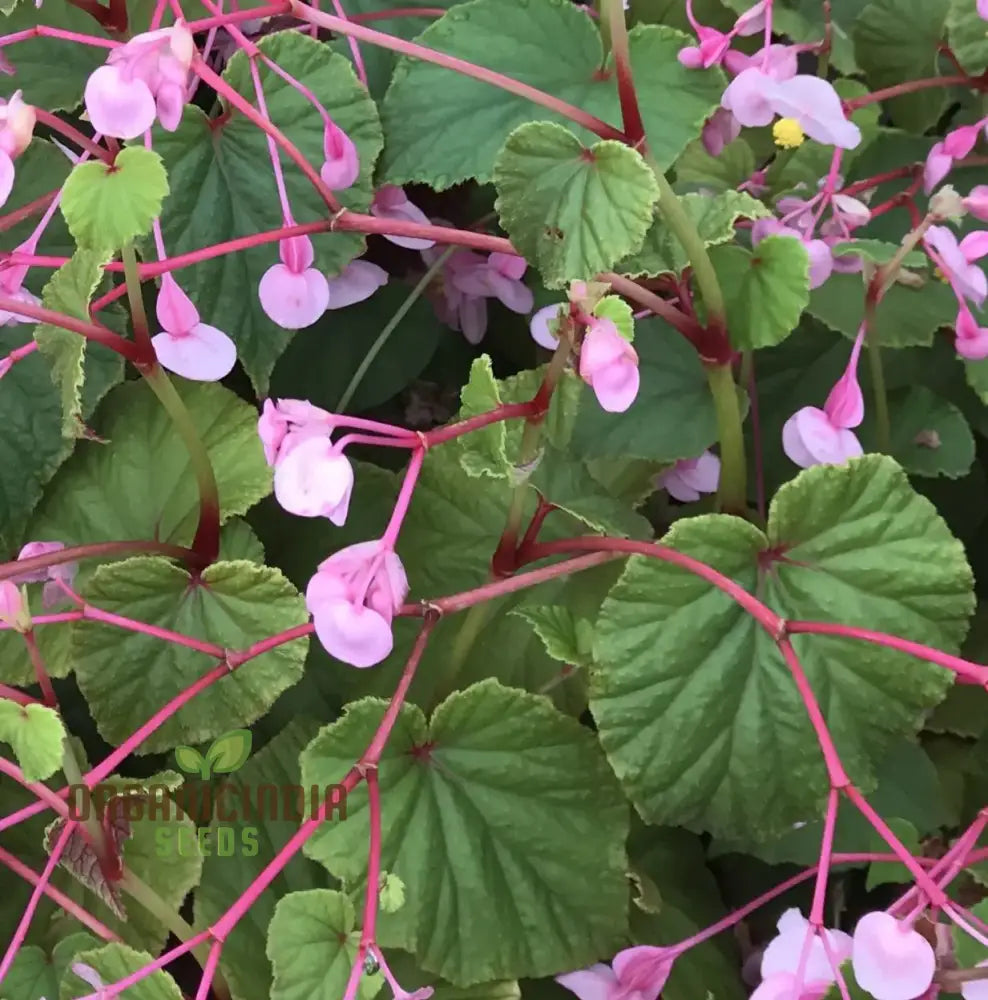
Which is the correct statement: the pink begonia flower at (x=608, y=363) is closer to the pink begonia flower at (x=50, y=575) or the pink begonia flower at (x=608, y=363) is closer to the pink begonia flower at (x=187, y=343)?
the pink begonia flower at (x=187, y=343)

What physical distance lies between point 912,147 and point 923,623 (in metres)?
0.45

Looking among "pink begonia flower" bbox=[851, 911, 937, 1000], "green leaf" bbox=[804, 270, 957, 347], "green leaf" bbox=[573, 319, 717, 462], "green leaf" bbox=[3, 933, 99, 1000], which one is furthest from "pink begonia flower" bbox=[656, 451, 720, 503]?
"green leaf" bbox=[3, 933, 99, 1000]

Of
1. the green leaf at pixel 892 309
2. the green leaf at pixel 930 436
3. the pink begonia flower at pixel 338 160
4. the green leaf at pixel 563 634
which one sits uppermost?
the pink begonia flower at pixel 338 160

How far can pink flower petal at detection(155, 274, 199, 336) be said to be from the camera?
0.51 meters

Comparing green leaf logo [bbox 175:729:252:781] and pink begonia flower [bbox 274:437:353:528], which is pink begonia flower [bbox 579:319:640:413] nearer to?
pink begonia flower [bbox 274:437:353:528]

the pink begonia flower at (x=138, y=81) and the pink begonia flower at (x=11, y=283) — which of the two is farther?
the pink begonia flower at (x=11, y=283)

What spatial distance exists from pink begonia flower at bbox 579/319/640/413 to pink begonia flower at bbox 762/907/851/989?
0.23m

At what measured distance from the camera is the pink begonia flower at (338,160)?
22.3 inches

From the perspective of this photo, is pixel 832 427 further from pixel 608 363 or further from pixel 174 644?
pixel 174 644

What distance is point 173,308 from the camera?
1.68 feet

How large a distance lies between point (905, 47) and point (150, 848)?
82cm

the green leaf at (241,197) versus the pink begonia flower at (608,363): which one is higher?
the pink begonia flower at (608,363)

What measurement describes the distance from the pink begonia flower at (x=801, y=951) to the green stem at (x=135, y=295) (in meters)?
0.42

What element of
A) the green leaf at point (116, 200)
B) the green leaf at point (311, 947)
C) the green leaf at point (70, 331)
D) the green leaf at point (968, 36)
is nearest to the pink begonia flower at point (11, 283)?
the green leaf at point (70, 331)
